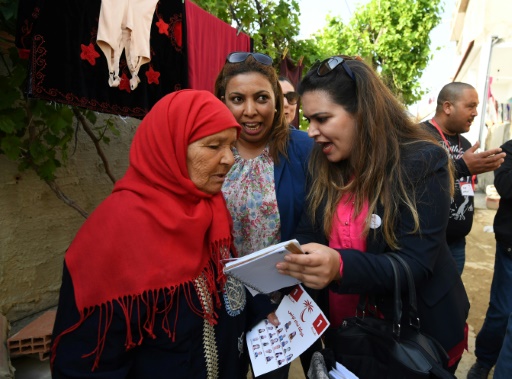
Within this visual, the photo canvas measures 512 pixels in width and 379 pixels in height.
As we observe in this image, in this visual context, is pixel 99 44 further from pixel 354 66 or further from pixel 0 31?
pixel 354 66

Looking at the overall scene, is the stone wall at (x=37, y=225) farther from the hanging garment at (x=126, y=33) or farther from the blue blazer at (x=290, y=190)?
the blue blazer at (x=290, y=190)

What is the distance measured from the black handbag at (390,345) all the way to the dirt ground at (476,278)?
195 centimetres

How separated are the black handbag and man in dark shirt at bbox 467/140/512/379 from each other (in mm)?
1865

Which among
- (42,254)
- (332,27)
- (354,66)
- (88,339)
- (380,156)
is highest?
(332,27)

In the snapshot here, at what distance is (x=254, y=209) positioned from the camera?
1.89 metres

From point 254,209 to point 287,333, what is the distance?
61cm

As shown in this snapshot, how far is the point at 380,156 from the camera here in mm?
1443

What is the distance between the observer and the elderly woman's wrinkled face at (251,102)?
1968mm

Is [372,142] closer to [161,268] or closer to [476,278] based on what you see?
[161,268]

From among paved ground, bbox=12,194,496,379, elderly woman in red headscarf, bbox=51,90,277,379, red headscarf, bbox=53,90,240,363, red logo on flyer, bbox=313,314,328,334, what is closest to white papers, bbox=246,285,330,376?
red logo on flyer, bbox=313,314,328,334

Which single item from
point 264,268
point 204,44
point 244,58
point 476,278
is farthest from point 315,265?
point 476,278

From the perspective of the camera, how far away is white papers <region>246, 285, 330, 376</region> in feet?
4.72

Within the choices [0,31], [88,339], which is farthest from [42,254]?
[88,339]

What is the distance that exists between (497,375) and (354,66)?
1.29 m
